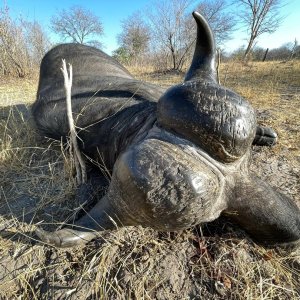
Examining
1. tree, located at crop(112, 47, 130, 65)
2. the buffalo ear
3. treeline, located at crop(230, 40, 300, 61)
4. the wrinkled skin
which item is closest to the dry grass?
the wrinkled skin

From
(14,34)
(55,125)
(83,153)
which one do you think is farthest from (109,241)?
(14,34)

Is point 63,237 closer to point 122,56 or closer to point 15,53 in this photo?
point 15,53

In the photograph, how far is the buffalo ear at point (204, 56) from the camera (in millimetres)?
1637

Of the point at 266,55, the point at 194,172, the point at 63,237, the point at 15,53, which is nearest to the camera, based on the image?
the point at 194,172

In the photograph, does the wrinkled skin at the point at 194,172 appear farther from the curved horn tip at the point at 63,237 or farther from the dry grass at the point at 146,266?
the dry grass at the point at 146,266

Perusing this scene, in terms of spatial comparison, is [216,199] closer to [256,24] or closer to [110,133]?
[110,133]

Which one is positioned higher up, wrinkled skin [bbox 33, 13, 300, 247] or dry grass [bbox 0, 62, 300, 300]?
wrinkled skin [bbox 33, 13, 300, 247]

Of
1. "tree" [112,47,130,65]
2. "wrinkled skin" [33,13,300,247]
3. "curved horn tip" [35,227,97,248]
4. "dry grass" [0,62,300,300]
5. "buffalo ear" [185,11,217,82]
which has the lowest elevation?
"tree" [112,47,130,65]

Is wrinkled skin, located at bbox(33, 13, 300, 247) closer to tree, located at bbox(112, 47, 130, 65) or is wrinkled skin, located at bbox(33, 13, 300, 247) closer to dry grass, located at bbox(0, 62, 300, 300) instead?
dry grass, located at bbox(0, 62, 300, 300)

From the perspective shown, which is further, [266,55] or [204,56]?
[266,55]

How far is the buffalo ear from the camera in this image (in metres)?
1.64

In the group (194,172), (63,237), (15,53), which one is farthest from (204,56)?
(15,53)

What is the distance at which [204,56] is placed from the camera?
1702mm

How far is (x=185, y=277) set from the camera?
1646mm
